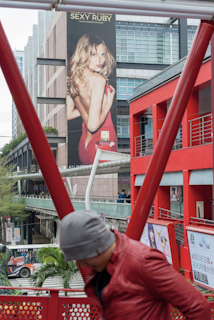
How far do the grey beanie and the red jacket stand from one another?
92mm

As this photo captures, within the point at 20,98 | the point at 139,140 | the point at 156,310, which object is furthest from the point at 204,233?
the point at 156,310

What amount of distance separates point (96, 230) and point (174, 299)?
1.27 ft

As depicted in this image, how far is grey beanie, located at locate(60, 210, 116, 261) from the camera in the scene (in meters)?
1.71

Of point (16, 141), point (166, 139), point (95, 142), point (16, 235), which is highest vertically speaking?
point (16, 141)

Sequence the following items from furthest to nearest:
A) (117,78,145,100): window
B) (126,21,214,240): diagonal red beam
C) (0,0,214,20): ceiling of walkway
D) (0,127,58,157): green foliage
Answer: (117,78,145,100): window
(0,127,58,157): green foliage
(126,21,214,240): diagonal red beam
(0,0,214,20): ceiling of walkway

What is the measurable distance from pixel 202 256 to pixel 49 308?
11276 millimetres

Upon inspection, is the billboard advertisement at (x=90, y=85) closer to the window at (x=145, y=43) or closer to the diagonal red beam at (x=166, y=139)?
the window at (x=145, y=43)

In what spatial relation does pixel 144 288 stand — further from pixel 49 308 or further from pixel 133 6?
pixel 49 308

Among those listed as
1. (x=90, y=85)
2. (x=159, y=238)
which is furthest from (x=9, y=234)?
(x=159, y=238)

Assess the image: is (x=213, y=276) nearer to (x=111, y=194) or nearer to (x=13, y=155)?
(x=111, y=194)

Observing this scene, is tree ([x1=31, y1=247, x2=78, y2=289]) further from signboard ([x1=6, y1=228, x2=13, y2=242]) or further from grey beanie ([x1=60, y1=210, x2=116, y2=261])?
signboard ([x1=6, y1=228, x2=13, y2=242])

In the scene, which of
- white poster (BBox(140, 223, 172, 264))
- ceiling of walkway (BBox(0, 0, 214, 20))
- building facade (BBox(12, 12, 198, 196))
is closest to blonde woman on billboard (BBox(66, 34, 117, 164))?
building facade (BBox(12, 12, 198, 196))

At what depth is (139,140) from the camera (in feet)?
81.4

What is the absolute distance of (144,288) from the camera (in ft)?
5.83
